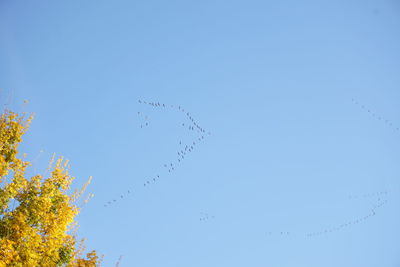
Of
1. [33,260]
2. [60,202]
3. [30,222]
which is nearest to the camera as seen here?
[33,260]

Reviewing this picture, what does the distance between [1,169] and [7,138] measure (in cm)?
175

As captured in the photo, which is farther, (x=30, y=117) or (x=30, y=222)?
(x=30, y=117)

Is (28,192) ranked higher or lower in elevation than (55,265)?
higher

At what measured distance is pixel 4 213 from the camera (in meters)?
15.0

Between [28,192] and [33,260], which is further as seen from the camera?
[28,192]

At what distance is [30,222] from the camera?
14.8 m

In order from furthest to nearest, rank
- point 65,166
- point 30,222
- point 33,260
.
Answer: point 65,166
point 30,222
point 33,260

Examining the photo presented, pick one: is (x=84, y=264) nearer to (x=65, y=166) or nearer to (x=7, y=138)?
(x=65, y=166)

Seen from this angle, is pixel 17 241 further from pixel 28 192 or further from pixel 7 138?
pixel 7 138

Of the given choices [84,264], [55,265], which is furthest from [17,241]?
[84,264]

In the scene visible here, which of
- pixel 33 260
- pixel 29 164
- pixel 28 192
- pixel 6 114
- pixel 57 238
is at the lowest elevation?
pixel 33 260

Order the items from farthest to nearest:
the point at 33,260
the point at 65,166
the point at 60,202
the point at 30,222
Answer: the point at 65,166, the point at 60,202, the point at 30,222, the point at 33,260

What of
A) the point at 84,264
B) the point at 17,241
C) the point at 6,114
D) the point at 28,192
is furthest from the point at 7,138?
the point at 84,264

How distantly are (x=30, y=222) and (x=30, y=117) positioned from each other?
5510 mm
